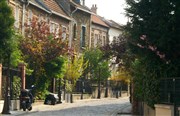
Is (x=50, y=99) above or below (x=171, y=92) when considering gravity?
below

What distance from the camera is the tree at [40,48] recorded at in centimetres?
3797

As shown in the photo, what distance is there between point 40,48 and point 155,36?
19599 mm

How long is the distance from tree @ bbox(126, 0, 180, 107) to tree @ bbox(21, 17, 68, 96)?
17.6 meters

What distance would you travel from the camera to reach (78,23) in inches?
2297

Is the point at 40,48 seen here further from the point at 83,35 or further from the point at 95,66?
the point at 83,35

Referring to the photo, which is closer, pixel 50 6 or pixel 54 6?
pixel 50 6

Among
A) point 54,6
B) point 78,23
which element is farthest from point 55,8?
point 78,23

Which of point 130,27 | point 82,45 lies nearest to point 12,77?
point 130,27

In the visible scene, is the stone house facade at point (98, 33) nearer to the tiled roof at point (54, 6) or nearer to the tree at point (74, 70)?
the tiled roof at point (54, 6)

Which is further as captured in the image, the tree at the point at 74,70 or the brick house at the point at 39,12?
the tree at the point at 74,70

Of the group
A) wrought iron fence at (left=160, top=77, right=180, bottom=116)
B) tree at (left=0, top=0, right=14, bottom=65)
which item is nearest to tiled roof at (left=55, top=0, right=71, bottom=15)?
tree at (left=0, top=0, right=14, bottom=65)

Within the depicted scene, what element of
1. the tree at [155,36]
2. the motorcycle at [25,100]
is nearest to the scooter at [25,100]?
the motorcycle at [25,100]

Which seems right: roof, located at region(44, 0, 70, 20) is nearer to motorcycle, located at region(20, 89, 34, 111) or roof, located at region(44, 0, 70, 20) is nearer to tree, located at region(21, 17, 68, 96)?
tree, located at region(21, 17, 68, 96)

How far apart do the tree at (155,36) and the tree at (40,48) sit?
1764 cm
